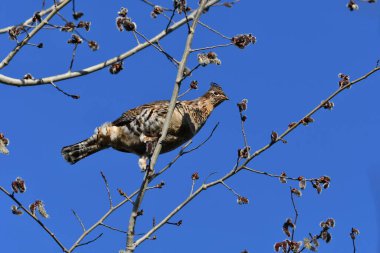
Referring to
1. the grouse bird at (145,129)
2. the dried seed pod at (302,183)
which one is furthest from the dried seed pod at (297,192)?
the grouse bird at (145,129)

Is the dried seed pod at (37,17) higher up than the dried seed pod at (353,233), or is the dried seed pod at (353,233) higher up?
the dried seed pod at (37,17)

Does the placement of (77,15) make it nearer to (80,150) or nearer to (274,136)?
(274,136)

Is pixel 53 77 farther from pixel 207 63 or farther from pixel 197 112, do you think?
pixel 197 112

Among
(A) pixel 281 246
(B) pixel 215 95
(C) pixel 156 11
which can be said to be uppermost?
(B) pixel 215 95

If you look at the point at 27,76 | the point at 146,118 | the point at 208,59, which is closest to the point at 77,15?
the point at 27,76

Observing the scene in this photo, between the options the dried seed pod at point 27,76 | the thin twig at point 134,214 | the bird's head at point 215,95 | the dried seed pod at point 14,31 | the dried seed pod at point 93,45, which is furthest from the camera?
the bird's head at point 215,95

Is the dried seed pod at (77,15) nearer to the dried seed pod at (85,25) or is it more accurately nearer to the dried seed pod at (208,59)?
the dried seed pod at (85,25)

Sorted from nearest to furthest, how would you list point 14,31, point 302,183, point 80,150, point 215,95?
1. point 14,31
2. point 302,183
3. point 80,150
4. point 215,95

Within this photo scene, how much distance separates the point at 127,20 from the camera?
570cm

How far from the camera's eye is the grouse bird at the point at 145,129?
8727 mm

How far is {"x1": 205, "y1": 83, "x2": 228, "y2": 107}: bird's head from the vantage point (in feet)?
32.1

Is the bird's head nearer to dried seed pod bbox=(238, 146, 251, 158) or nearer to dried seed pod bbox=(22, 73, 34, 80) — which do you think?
dried seed pod bbox=(238, 146, 251, 158)

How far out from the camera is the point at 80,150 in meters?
9.39

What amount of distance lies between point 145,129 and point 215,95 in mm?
1467
